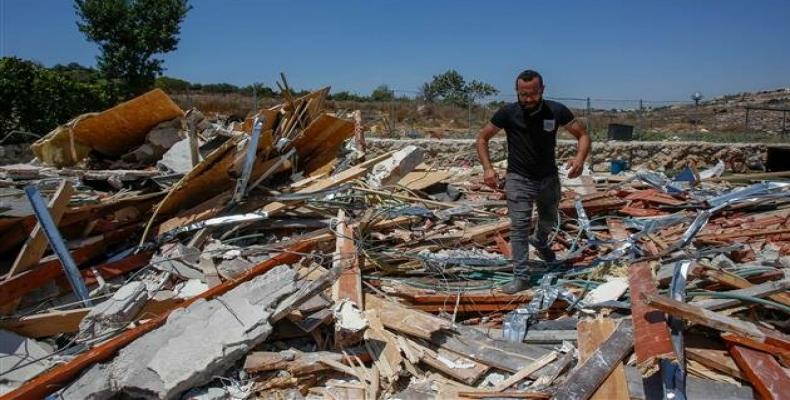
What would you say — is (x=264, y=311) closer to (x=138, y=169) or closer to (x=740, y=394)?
(x=740, y=394)

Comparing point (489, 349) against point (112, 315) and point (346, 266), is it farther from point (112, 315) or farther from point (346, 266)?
point (112, 315)

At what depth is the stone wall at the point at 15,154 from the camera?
1219cm

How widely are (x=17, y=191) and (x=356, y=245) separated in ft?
10.8

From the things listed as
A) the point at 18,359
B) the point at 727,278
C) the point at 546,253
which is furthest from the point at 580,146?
the point at 18,359

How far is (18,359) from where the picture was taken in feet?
12.0

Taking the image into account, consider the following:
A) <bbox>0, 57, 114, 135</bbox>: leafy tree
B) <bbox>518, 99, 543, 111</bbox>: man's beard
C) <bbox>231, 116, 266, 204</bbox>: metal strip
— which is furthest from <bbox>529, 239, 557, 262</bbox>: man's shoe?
<bbox>0, 57, 114, 135</bbox>: leafy tree

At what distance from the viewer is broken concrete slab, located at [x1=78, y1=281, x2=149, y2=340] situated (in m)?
3.87

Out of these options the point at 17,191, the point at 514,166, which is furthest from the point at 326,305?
the point at 17,191

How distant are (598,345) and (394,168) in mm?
4462

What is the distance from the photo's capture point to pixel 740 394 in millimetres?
3055

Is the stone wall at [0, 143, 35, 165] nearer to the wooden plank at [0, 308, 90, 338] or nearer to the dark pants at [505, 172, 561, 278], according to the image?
the wooden plank at [0, 308, 90, 338]

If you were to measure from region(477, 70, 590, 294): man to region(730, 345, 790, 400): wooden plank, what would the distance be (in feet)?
5.52

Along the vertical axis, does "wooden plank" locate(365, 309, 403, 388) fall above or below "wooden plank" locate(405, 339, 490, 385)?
above

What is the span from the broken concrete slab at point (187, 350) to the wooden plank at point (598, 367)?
6.44 ft
